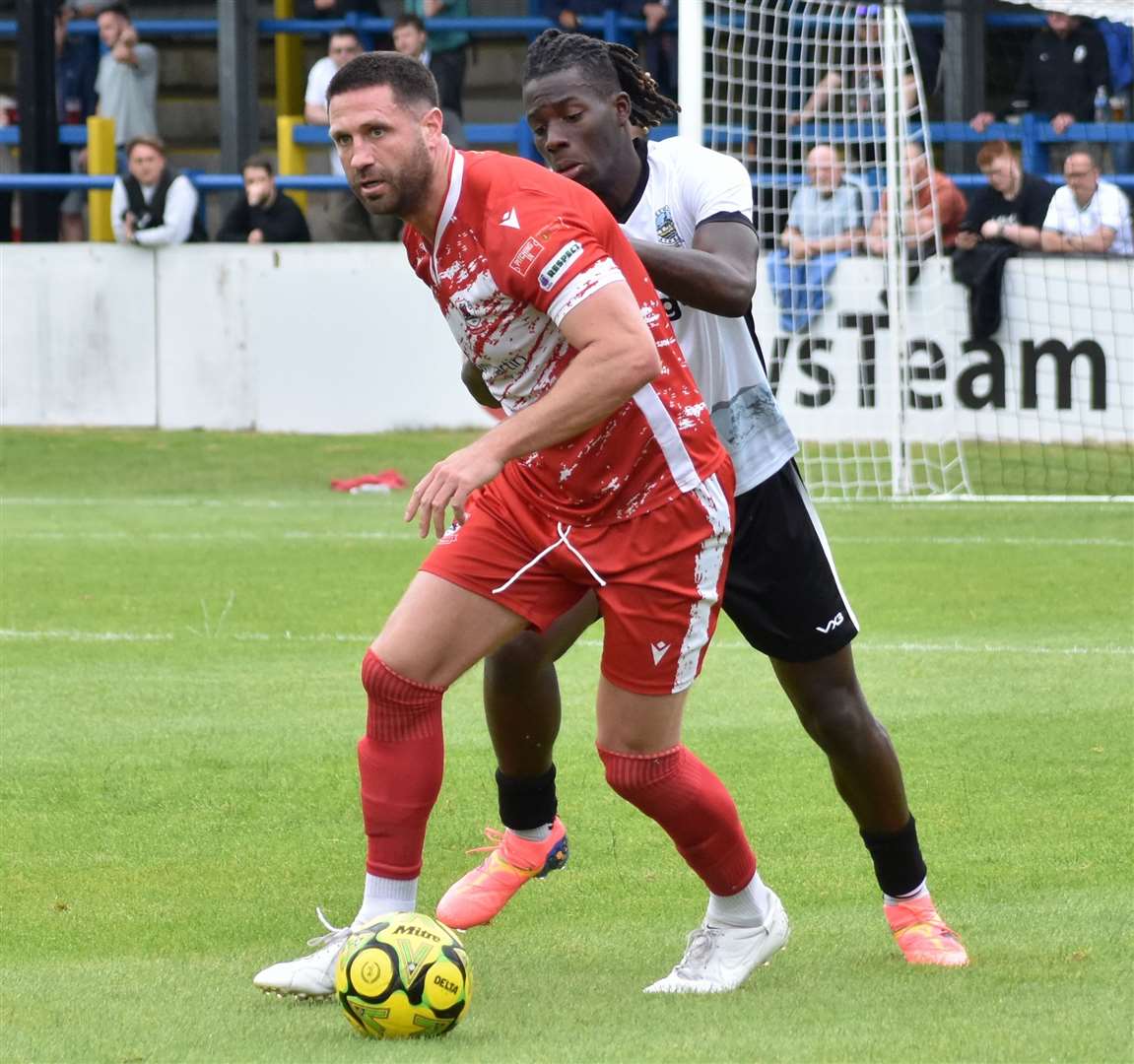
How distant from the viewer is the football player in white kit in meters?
4.75

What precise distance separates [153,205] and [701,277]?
14431mm

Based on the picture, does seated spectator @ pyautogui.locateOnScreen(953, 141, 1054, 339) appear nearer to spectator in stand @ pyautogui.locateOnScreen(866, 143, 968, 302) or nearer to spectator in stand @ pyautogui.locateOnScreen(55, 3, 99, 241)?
spectator in stand @ pyautogui.locateOnScreen(866, 143, 968, 302)

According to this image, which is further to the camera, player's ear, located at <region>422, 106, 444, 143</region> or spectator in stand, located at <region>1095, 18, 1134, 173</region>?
spectator in stand, located at <region>1095, 18, 1134, 173</region>

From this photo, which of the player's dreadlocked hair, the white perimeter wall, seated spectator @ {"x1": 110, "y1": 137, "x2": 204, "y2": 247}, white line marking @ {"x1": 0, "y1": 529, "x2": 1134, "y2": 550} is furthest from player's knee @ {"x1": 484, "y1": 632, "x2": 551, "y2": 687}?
A: seated spectator @ {"x1": 110, "y1": 137, "x2": 204, "y2": 247}

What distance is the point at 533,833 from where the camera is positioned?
5.53 metres

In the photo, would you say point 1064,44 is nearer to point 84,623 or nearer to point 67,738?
point 84,623

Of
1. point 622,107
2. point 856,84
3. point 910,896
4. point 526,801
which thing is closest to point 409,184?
point 622,107

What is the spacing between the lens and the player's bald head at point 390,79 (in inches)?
166

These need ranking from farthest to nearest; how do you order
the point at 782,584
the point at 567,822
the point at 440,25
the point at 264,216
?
the point at 440,25 < the point at 264,216 < the point at 567,822 < the point at 782,584

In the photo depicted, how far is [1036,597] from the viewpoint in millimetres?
10680

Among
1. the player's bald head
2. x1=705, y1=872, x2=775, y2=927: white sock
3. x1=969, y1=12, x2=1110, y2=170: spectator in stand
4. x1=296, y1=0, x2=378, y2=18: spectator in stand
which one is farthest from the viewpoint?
x1=296, y1=0, x2=378, y2=18: spectator in stand

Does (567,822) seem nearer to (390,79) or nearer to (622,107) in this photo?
(622,107)

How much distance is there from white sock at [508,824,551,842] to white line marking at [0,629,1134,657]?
3.99 metres

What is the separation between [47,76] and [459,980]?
18137 mm
